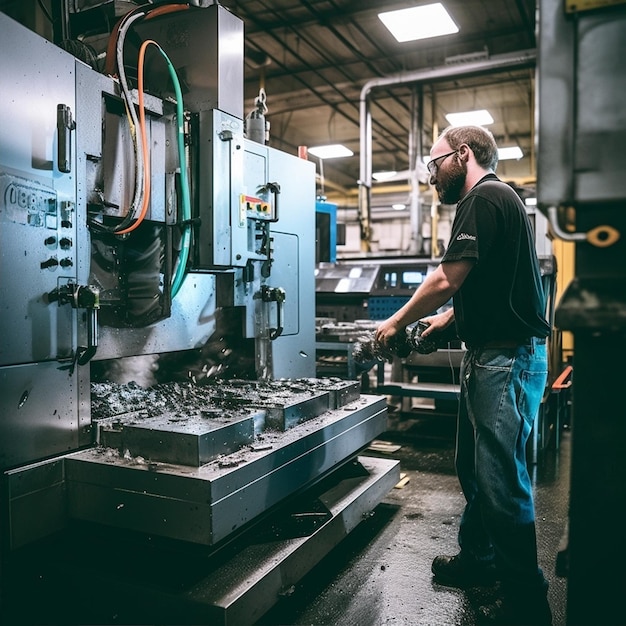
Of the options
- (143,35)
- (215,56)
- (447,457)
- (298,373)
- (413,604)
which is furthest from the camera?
(447,457)

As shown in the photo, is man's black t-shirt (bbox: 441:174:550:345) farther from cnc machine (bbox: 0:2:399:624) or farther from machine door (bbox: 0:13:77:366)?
machine door (bbox: 0:13:77:366)

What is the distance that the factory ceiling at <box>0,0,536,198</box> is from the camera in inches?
201

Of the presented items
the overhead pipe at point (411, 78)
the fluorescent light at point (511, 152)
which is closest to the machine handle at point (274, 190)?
the overhead pipe at point (411, 78)

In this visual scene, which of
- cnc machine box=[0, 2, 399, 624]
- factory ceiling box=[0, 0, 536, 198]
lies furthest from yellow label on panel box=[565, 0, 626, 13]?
factory ceiling box=[0, 0, 536, 198]

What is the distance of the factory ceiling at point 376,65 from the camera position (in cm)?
509

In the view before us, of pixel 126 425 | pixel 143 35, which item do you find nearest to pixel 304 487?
pixel 126 425

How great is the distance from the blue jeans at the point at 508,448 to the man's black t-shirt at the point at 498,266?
76 millimetres

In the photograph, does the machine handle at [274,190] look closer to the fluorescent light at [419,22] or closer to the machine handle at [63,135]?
the machine handle at [63,135]

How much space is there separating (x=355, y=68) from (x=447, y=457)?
4.55 m

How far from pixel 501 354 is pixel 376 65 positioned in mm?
5253

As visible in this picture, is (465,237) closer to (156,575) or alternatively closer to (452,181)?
(452,181)

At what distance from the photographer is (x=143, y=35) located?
2.43m

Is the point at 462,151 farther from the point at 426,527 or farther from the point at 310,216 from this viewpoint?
the point at 426,527

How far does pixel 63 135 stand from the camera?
1731 millimetres
